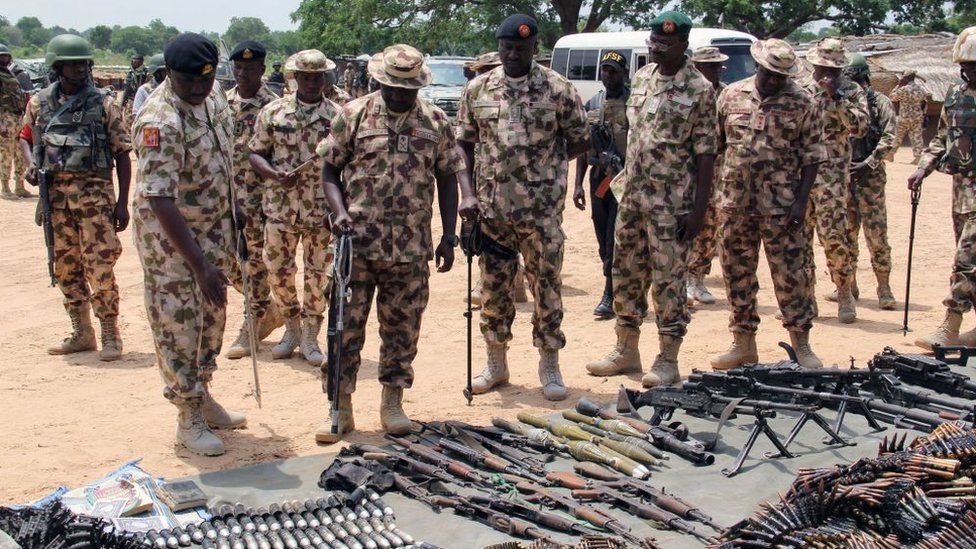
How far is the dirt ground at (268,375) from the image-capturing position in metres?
6.70

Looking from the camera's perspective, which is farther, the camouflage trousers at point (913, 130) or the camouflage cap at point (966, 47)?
the camouflage trousers at point (913, 130)

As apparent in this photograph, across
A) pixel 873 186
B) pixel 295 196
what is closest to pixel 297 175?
pixel 295 196

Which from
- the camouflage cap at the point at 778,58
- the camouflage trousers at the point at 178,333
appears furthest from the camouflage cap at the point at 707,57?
the camouflage trousers at the point at 178,333

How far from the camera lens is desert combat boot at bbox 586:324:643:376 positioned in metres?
8.36

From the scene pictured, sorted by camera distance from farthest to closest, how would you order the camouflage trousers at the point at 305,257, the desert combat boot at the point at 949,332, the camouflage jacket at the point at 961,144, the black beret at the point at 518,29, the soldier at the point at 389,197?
the desert combat boot at the point at 949,332
the camouflage jacket at the point at 961,144
the camouflage trousers at the point at 305,257
the black beret at the point at 518,29
the soldier at the point at 389,197

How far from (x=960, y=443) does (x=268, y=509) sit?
143 inches

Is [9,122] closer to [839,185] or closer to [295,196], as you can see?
[295,196]

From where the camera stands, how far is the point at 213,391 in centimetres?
800

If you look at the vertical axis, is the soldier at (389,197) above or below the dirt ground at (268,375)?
above

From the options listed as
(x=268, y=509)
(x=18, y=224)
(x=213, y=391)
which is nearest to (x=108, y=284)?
(x=213, y=391)

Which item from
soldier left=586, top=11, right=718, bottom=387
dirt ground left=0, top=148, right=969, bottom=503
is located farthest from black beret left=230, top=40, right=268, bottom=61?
soldier left=586, top=11, right=718, bottom=387

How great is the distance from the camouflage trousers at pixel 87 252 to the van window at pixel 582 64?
17.7 metres

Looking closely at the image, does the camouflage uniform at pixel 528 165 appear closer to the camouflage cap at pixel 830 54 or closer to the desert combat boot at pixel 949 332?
the camouflage cap at pixel 830 54

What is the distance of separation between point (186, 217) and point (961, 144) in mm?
→ 6256
